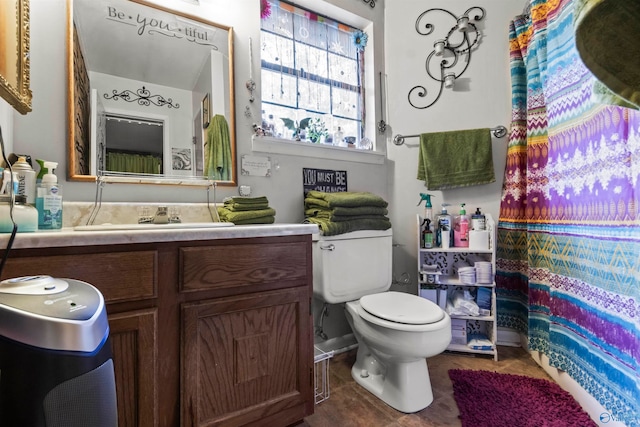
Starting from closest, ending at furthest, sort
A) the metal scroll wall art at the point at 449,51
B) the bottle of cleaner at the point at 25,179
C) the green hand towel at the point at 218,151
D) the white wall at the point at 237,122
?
the bottle of cleaner at the point at 25,179 < the white wall at the point at 237,122 < the green hand towel at the point at 218,151 < the metal scroll wall art at the point at 449,51

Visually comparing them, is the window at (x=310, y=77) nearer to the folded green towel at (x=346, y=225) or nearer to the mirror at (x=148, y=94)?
the mirror at (x=148, y=94)

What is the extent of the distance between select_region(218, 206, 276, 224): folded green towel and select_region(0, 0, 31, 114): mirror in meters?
0.76

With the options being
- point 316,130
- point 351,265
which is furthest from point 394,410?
point 316,130

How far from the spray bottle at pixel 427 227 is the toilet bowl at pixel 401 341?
0.46 meters

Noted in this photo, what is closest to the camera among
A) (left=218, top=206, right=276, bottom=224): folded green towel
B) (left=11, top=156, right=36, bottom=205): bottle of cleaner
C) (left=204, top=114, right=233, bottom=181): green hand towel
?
(left=11, top=156, right=36, bottom=205): bottle of cleaner

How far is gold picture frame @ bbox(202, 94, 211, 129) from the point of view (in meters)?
1.57

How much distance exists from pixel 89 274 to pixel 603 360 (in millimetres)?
1793

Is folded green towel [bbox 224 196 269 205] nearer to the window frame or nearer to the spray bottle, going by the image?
the window frame

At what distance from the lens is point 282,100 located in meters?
1.94

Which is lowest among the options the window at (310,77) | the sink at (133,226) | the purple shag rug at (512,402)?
the purple shag rug at (512,402)

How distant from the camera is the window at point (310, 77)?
75.2 inches

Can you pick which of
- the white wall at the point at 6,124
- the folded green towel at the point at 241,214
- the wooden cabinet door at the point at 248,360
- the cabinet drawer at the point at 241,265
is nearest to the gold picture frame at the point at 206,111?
the folded green towel at the point at 241,214

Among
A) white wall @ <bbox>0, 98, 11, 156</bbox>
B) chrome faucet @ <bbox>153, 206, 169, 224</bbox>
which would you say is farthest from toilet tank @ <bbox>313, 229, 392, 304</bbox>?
white wall @ <bbox>0, 98, 11, 156</bbox>

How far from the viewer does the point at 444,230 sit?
1925 mm
